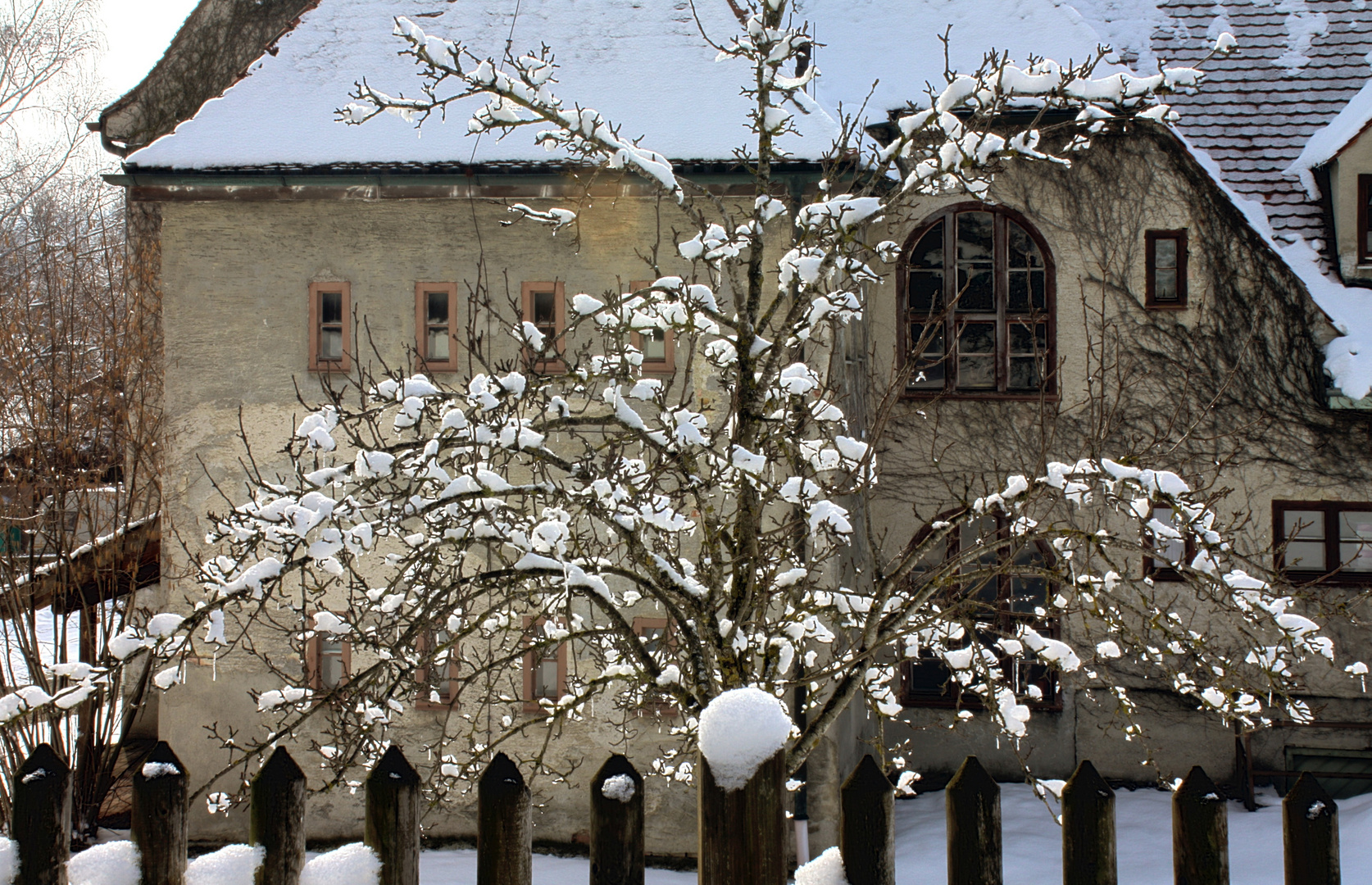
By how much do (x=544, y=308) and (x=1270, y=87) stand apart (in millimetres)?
→ 8033

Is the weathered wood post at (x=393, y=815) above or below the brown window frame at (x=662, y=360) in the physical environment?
below

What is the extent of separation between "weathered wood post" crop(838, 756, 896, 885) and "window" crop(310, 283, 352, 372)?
7.68 metres

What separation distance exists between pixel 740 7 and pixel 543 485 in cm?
772

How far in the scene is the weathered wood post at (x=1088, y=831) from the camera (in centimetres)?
183

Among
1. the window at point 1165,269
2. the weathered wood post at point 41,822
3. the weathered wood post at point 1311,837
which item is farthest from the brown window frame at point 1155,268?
the weathered wood post at point 41,822

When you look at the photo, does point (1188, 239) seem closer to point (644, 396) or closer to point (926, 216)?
point (926, 216)

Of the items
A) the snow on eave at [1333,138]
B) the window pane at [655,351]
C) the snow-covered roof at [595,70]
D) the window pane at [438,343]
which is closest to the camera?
the snow-covered roof at [595,70]

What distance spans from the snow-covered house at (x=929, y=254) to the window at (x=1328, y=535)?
0.03 meters

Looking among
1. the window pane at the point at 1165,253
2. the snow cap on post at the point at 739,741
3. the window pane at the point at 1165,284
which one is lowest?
the snow cap on post at the point at 739,741

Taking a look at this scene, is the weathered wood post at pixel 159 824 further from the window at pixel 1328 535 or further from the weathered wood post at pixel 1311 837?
the window at pixel 1328 535

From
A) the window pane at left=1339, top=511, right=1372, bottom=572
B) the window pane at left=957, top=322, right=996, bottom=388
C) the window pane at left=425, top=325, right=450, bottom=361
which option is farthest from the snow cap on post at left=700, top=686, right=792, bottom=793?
the window pane at left=1339, top=511, right=1372, bottom=572

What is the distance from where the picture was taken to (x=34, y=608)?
9.34 metres

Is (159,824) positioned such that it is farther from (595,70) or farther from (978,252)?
(978,252)

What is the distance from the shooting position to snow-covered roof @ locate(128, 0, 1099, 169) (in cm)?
848
